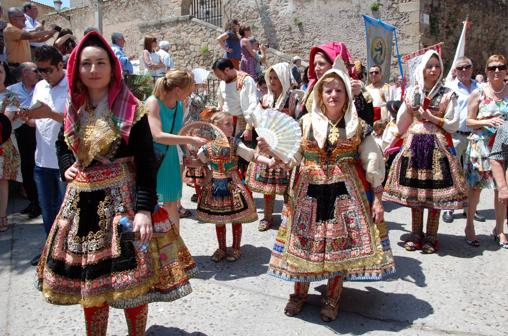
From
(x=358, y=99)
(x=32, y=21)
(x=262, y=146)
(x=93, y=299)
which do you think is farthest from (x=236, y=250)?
(x=32, y=21)

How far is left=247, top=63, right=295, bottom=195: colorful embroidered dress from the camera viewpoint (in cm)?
584

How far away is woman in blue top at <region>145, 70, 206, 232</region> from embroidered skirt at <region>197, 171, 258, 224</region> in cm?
43

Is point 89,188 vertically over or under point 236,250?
over

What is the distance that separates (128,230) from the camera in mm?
2604

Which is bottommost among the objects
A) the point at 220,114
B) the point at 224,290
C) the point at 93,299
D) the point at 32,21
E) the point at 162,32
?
the point at 224,290

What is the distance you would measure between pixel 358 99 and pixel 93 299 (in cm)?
261

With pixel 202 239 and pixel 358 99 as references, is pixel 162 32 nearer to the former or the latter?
pixel 202 239

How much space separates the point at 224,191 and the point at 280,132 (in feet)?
4.88

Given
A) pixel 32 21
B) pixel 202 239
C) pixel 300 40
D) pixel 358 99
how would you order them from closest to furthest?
pixel 358 99, pixel 202 239, pixel 32 21, pixel 300 40

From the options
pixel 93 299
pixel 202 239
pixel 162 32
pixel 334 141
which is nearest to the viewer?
pixel 93 299

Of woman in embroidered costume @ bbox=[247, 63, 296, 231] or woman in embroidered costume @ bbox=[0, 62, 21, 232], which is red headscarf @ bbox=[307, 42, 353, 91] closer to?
woman in embroidered costume @ bbox=[247, 63, 296, 231]

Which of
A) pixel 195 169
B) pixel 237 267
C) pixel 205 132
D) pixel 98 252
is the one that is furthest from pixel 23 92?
pixel 98 252

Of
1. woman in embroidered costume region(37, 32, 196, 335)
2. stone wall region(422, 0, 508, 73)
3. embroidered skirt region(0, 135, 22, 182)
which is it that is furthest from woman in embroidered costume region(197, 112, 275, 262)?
stone wall region(422, 0, 508, 73)

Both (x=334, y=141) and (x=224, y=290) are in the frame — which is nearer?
(x=334, y=141)
